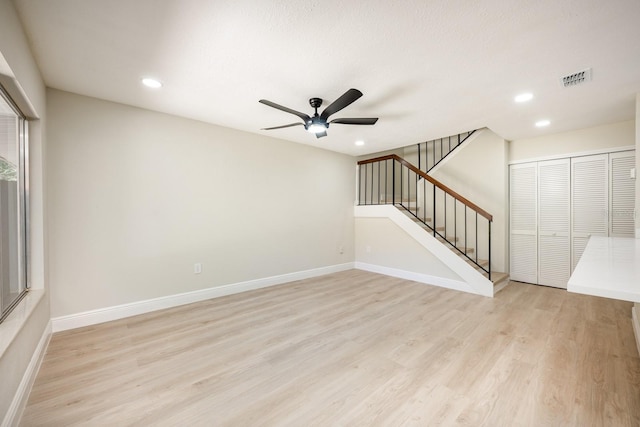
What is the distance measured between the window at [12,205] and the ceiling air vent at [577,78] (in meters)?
4.37

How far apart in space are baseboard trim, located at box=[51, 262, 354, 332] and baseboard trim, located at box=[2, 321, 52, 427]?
14.4 inches

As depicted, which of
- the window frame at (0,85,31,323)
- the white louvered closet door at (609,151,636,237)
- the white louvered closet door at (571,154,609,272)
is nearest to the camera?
the window frame at (0,85,31,323)

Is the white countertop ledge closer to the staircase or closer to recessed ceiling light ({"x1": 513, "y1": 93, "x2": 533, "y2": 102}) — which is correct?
recessed ceiling light ({"x1": 513, "y1": 93, "x2": 533, "y2": 102})

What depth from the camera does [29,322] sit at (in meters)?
1.78

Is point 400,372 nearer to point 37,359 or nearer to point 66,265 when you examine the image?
point 37,359

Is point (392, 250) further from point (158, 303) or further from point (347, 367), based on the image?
point (158, 303)

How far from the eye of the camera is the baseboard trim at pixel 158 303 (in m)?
2.60

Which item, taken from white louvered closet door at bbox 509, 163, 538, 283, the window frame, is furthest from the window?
white louvered closet door at bbox 509, 163, 538, 283

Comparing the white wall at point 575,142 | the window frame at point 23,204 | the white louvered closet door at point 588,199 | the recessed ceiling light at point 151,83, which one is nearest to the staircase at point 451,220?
the white wall at point 575,142

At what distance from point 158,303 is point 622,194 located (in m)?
6.16

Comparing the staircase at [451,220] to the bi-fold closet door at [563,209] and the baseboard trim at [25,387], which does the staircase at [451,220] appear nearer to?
the bi-fold closet door at [563,209]

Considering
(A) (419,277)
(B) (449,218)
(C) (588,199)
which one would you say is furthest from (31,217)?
(C) (588,199)

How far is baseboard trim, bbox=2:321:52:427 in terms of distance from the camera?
1.41 metres

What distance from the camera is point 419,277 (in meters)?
4.32
